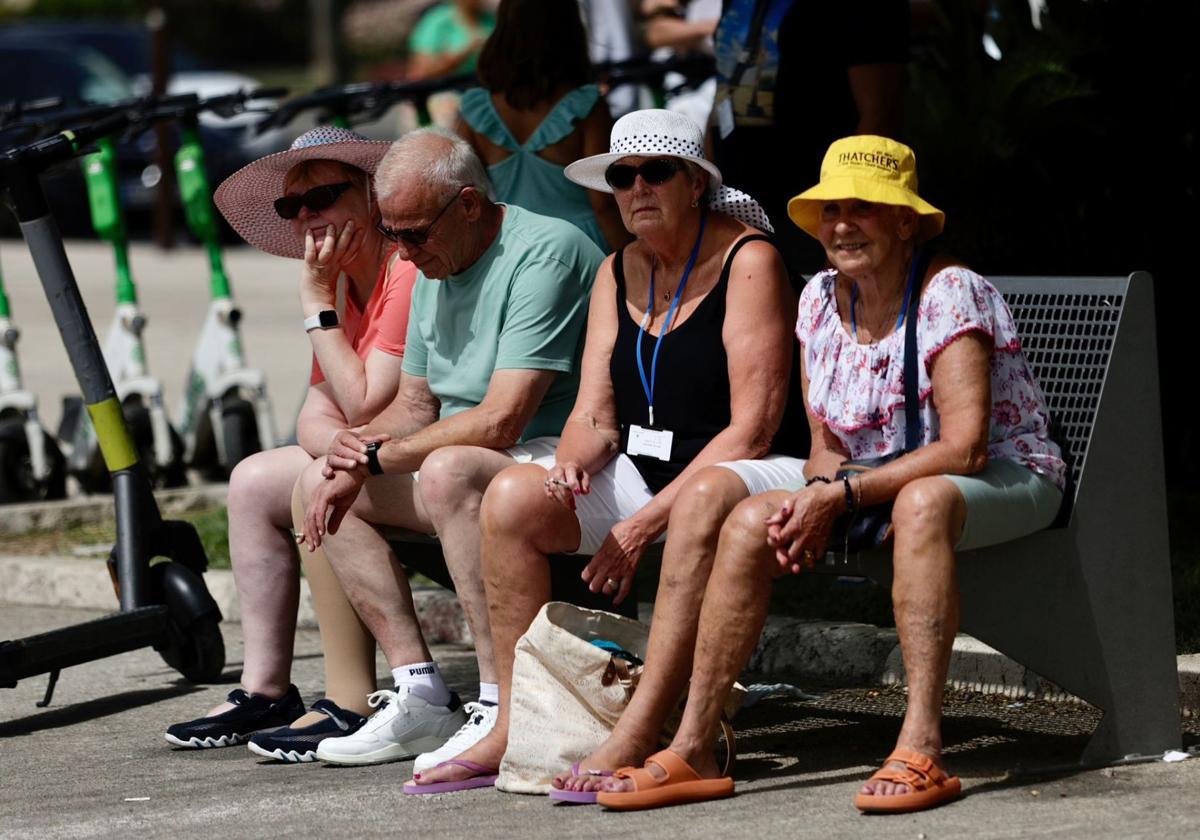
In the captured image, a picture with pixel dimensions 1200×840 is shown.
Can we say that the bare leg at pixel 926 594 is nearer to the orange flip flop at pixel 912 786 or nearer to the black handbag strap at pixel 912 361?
the orange flip flop at pixel 912 786

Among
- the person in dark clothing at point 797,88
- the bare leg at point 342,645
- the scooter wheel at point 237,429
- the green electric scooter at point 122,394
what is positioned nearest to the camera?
the bare leg at point 342,645

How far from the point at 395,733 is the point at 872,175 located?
5.32 ft

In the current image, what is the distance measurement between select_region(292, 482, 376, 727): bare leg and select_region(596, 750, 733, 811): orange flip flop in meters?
0.98

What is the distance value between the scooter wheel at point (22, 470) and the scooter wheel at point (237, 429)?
0.62 metres

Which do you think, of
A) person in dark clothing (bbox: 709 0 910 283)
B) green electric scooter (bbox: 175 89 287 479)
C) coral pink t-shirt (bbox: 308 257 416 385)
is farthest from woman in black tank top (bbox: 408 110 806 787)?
green electric scooter (bbox: 175 89 287 479)

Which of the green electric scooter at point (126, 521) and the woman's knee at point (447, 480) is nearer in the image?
the woman's knee at point (447, 480)

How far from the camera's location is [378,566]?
500cm

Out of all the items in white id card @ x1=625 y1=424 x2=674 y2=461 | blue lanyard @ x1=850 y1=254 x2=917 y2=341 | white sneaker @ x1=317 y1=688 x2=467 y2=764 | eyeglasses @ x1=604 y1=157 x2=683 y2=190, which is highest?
eyeglasses @ x1=604 y1=157 x2=683 y2=190

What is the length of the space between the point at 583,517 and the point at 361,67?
3418 cm

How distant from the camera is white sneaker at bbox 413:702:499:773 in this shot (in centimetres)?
462

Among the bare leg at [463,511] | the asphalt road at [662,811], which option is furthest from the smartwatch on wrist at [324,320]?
the asphalt road at [662,811]

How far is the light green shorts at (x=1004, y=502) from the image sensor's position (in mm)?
4250

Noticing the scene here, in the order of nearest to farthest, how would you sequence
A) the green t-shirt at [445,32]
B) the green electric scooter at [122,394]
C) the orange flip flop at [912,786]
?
the orange flip flop at [912,786]
the green electric scooter at [122,394]
the green t-shirt at [445,32]

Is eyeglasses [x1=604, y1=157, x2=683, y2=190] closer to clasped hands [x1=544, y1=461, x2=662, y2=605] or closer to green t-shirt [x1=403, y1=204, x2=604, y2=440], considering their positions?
green t-shirt [x1=403, y1=204, x2=604, y2=440]
